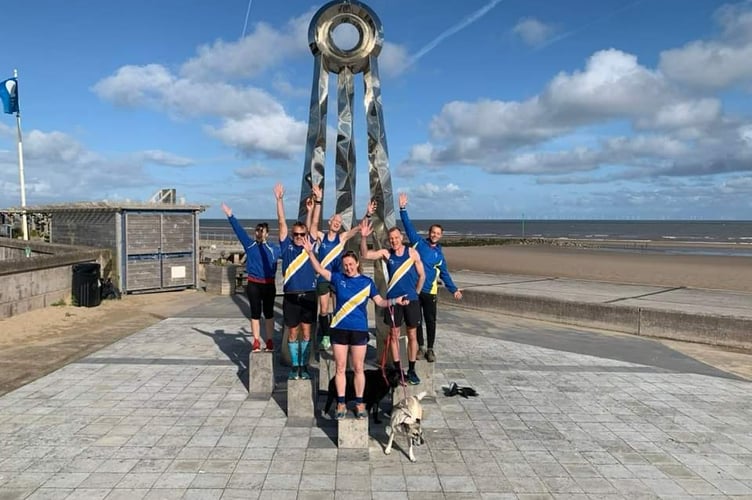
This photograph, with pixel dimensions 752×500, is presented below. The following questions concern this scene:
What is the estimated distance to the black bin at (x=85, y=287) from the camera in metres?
12.0

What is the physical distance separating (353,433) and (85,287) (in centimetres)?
968

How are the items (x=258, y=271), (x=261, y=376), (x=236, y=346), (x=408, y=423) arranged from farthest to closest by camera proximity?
1. (x=236, y=346)
2. (x=258, y=271)
3. (x=261, y=376)
4. (x=408, y=423)

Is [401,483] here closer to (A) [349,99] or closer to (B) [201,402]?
(B) [201,402]

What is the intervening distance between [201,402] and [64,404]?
149 cm

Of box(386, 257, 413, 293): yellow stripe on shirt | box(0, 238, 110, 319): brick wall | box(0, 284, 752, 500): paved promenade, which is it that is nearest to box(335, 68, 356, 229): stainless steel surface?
box(386, 257, 413, 293): yellow stripe on shirt

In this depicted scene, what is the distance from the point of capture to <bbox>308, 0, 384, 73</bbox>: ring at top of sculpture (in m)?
7.99

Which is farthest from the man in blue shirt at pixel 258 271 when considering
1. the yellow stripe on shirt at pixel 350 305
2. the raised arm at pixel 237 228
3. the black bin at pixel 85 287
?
the black bin at pixel 85 287

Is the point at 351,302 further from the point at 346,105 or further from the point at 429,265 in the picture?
the point at 346,105

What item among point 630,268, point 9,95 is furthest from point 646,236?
point 9,95

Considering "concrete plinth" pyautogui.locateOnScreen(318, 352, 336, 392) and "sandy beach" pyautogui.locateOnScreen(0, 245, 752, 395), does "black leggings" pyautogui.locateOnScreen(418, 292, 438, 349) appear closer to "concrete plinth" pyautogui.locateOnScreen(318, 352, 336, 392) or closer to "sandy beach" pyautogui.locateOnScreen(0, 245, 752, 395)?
"concrete plinth" pyautogui.locateOnScreen(318, 352, 336, 392)

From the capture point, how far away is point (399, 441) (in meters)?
5.00

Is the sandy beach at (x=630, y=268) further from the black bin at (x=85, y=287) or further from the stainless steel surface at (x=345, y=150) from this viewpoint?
the black bin at (x=85, y=287)

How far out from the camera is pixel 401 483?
417 cm

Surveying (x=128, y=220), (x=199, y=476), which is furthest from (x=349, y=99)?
(x=128, y=220)
